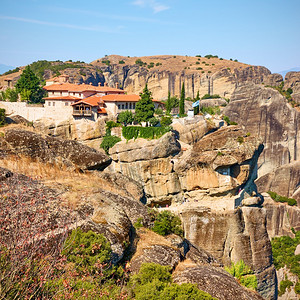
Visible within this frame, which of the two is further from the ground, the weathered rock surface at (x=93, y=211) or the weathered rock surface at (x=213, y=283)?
the weathered rock surface at (x=93, y=211)

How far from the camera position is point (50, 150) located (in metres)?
24.8

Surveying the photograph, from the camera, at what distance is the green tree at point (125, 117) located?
4700 centimetres

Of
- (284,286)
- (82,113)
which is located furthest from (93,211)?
(284,286)

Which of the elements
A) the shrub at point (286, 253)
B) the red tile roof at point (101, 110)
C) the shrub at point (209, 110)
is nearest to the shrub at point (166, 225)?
the red tile roof at point (101, 110)

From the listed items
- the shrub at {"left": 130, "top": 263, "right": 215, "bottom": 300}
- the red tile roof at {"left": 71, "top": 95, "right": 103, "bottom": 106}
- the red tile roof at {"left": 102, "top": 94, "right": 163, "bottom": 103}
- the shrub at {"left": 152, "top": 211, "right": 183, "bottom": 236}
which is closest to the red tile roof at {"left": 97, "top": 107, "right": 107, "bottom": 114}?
the red tile roof at {"left": 71, "top": 95, "right": 103, "bottom": 106}

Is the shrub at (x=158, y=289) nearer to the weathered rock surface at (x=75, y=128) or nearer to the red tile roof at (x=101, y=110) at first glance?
the weathered rock surface at (x=75, y=128)

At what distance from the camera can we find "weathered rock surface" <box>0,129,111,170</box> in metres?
24.0

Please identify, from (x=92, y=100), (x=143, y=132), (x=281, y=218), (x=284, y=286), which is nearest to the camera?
(x=284, y=286)

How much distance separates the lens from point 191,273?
1527 centimetres

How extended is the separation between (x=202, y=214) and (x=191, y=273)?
20728 mm

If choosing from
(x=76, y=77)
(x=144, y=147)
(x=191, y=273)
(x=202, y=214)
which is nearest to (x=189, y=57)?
(x=76, y=77)

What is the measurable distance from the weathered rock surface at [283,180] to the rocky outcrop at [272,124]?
1.21 metres

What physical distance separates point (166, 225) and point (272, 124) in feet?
178

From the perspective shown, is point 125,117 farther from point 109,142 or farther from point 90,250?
point 90,250
